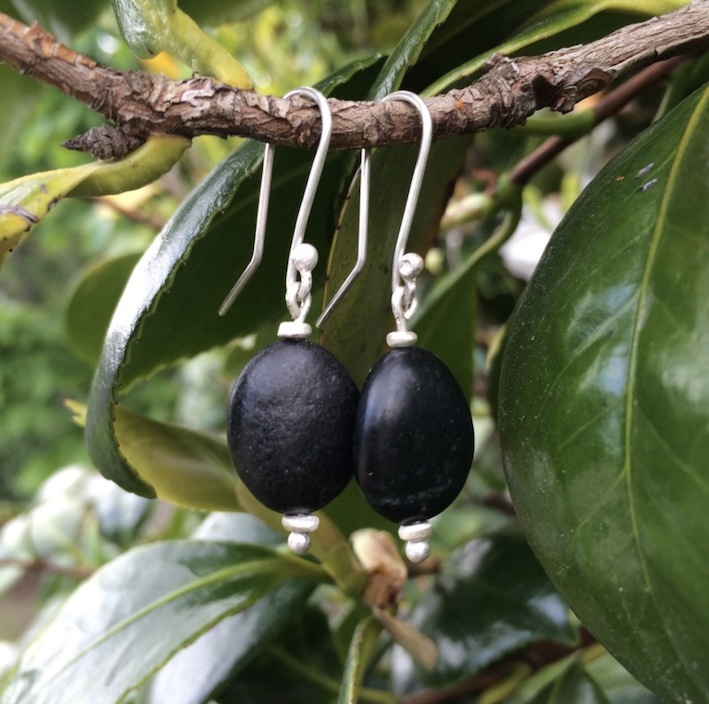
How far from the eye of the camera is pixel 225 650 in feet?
1.80

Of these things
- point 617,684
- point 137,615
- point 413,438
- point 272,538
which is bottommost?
point 617,684

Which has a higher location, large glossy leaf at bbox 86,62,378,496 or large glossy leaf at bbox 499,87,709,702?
large glossy leaf at bbox 86,62,378,496

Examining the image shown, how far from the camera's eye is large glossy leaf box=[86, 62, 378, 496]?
38 centimetres

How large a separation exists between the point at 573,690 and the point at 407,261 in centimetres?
38

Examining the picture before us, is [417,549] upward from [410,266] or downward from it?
downward

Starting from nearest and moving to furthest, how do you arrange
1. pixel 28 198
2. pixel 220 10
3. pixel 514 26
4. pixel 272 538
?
pixel 28 198 → pixel 514 26 → pixel 220 10 → pixel 272 538

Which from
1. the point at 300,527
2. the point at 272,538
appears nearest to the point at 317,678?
the point at 272,538

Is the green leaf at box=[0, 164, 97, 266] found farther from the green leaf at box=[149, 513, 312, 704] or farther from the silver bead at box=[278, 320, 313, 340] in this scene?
the green leaf at box=[149, 513, 312, 704]

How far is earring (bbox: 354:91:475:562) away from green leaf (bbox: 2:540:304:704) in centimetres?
20

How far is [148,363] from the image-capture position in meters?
0.50

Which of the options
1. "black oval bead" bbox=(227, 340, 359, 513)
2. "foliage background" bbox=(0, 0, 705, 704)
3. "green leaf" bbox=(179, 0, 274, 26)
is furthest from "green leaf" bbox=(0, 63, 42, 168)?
"black oval bead" bbox=(227, 340, 359, 513)

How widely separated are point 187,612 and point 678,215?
418 mm

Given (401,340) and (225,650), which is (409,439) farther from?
(225,650)

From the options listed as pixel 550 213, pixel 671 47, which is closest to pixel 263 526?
pixel 671 47
